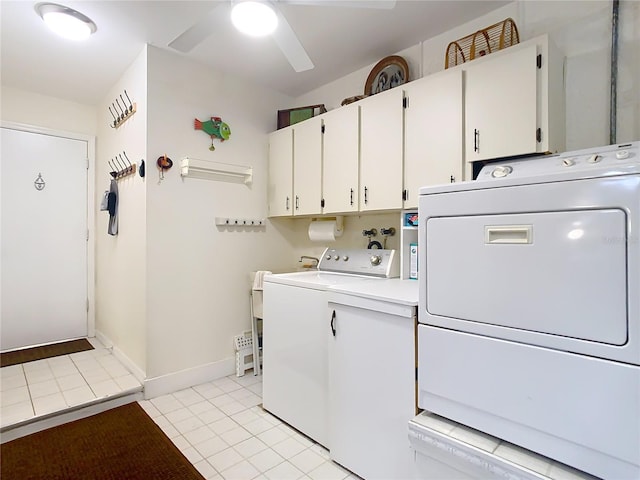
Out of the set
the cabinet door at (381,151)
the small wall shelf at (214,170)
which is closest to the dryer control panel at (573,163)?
the cabinet door at (381,151)

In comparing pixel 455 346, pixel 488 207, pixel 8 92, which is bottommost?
pixel 455 346

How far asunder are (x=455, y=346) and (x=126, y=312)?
2.66 m

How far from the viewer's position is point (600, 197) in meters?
0.97

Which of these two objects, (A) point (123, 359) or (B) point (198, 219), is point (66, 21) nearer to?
(B) point (198, 219)

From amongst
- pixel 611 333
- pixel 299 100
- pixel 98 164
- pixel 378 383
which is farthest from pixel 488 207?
pixel 98 164

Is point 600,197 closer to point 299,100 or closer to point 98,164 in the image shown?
point 299,100

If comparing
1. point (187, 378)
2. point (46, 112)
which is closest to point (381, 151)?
point (187, 378)

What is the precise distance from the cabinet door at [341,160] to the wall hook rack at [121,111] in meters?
1.57

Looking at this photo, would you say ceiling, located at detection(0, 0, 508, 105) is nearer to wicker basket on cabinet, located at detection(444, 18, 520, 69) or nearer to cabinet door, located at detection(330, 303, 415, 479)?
wicker basket on cabinet, located at detection(444, 18, 520, 69)

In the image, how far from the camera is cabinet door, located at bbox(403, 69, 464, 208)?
1881mm

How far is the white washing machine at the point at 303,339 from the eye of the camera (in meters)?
1.91

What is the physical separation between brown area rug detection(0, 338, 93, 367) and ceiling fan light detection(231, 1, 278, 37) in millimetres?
3231

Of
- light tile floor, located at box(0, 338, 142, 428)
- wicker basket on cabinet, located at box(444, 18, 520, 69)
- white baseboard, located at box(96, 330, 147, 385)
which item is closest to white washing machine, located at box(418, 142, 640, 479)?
wicker basket on cabinet, located at box(444, 18, 520, 69)

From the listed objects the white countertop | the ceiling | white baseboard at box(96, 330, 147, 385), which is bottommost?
white baseboard at box(96, 330, 147, 385)
